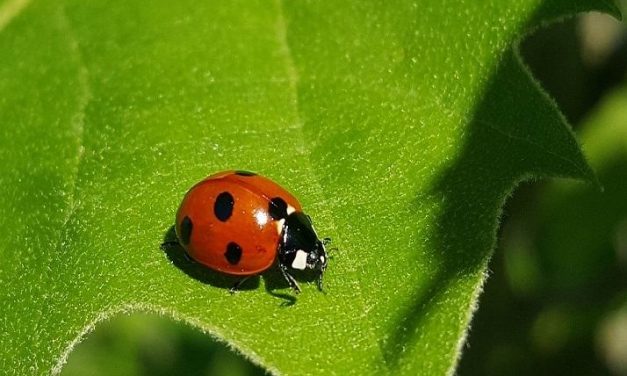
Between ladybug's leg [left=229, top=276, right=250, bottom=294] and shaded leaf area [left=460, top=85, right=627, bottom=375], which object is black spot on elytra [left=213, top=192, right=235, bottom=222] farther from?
shaded leaf area [left=460, top=85, right=627, bottom=375]

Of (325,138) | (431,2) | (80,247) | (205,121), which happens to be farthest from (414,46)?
(80,247)

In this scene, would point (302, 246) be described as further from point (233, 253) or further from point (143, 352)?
point (143, 352)

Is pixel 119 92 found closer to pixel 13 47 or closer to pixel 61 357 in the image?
pixel 13 47

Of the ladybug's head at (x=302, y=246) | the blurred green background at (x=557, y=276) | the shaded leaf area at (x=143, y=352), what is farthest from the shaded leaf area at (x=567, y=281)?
the shaded leaf area at (x=143, y=352)

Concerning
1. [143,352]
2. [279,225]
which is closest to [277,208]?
[279,225]

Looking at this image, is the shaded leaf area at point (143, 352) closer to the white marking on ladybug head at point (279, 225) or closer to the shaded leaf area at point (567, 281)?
the shaded leaf area at point (567, 281)

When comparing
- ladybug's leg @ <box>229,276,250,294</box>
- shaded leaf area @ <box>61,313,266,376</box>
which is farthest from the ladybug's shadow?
shaded leaf area @ <box>61,313,266,376</box>
